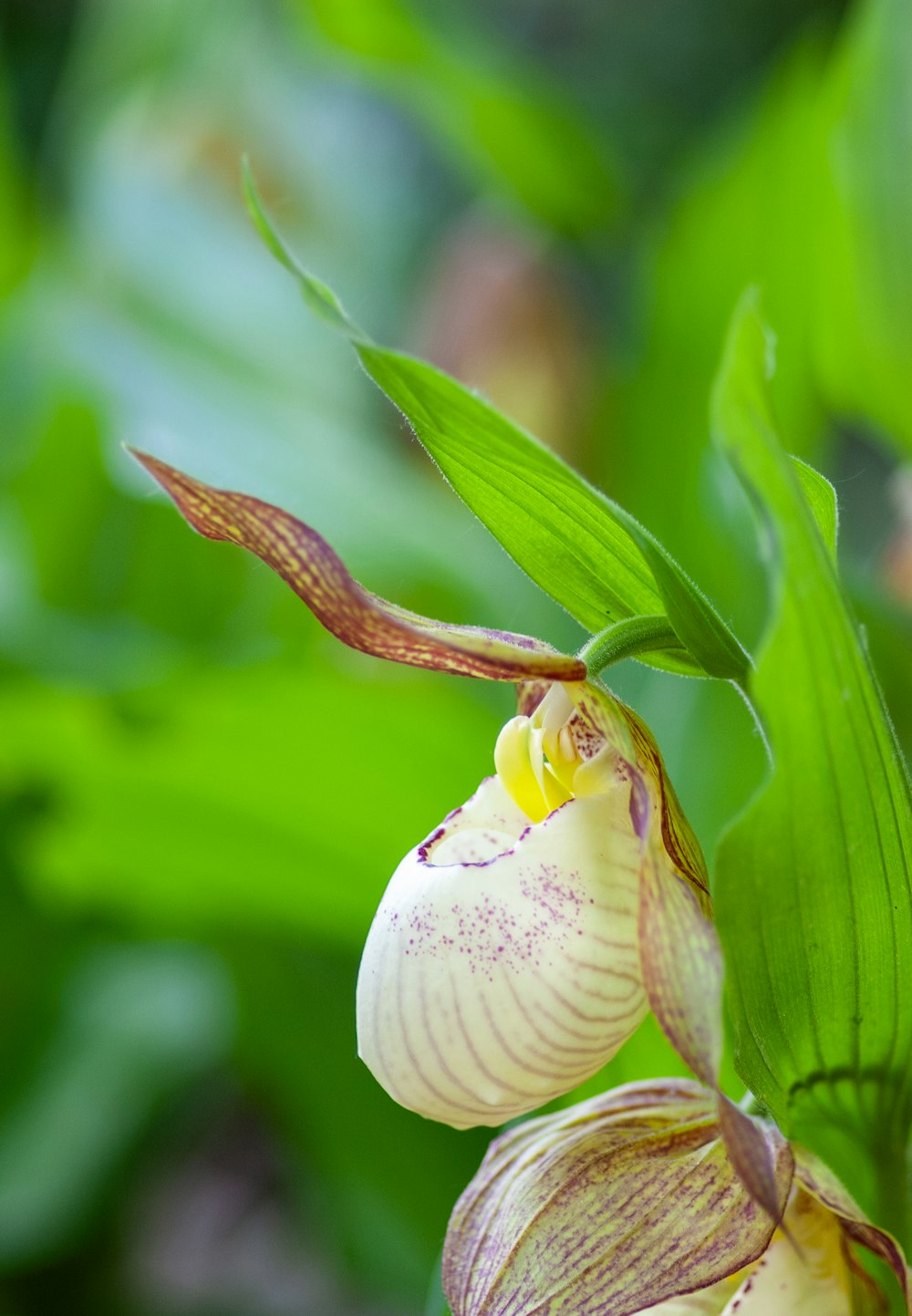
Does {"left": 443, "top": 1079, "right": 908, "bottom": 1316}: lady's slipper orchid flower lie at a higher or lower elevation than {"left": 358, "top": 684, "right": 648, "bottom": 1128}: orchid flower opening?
lower

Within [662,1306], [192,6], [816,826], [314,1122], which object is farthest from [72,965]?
[192,6]

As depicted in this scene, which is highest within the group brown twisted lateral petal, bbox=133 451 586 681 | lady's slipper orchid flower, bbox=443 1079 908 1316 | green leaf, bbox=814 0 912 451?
green leaf, bbox=814 0 912 451

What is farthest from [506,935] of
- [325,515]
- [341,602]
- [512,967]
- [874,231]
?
[325,515]

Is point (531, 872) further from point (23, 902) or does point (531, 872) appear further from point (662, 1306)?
point (23, 902)

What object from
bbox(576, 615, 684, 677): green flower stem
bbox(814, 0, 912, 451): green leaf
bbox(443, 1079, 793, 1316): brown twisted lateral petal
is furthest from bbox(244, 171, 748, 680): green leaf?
bbox(814, 0, 912, 451): green leaf

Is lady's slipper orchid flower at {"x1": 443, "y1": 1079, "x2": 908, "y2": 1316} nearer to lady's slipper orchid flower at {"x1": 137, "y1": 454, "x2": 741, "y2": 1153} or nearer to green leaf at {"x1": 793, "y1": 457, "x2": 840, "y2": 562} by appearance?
lady's slipper orchid flower at {"x1": 137, "y1": 454, "x2": 741, "y2": 1153}

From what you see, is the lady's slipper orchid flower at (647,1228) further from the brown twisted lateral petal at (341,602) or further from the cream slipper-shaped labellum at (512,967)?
the brown twisted lateral petal at (341,602)

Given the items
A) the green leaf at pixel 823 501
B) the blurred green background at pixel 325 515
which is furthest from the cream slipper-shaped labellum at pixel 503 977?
the blurred green background at pixel 325 515
